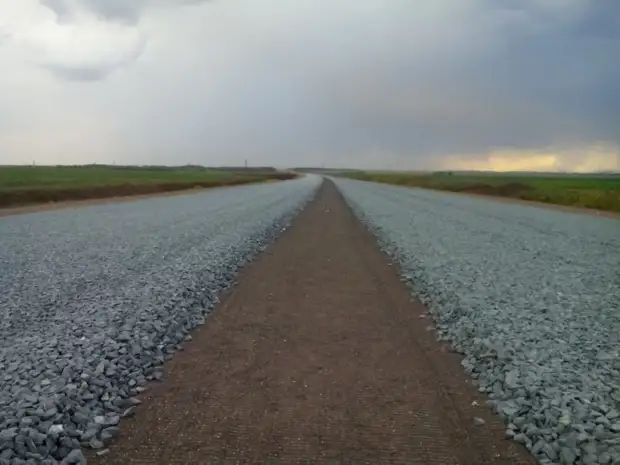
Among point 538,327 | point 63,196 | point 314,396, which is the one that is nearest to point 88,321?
point 314,396

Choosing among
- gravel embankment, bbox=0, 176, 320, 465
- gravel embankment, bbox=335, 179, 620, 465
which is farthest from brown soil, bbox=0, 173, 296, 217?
gravel embankment, bbox=335, 179, 620, 465

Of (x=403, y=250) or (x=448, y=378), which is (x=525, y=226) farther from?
(x=448, y=378)

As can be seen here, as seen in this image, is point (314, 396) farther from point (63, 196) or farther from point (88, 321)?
point (63, 196)

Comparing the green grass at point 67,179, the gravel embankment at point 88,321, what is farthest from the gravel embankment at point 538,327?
the green grass at point 67,179

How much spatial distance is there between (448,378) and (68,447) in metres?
4.50

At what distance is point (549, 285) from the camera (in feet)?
43.2

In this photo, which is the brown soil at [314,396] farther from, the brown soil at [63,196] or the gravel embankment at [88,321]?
the brown soil at [63,196]

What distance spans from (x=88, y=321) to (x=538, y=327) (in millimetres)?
7178

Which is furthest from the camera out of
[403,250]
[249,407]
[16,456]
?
[403,250]

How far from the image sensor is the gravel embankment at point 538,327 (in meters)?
5.71

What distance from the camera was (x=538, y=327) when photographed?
30.3 ft

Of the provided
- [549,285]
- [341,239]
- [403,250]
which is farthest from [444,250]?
[549,285]

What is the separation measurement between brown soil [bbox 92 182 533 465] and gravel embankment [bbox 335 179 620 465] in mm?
357

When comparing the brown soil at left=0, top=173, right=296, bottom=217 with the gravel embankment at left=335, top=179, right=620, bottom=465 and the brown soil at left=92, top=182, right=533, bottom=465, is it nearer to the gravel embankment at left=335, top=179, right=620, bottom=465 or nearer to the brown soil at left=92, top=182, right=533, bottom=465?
the gravel embankment at left=335, top=179, right=620, bottom=465
